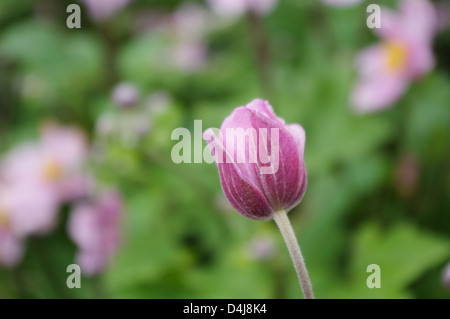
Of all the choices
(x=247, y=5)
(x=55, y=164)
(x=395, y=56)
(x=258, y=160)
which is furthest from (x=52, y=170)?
(x=258, y=160)

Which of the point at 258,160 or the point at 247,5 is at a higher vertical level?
the point at 247,5

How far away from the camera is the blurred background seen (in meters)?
0.86

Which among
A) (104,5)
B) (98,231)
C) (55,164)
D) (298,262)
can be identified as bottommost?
(298,262)

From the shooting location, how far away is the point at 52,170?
1.19 metres

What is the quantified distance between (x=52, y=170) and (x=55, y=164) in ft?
0.07

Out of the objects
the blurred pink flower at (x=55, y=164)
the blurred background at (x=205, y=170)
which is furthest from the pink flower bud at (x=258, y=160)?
the blurred pink flower at (x=55, y=164)

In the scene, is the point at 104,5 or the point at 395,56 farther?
the point at 104,5

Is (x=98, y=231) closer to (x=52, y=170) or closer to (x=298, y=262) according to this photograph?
(x=52, y=170)

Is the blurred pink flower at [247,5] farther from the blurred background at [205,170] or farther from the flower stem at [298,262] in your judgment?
the flower stem at [298,262]

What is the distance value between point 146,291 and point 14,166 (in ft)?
1.48

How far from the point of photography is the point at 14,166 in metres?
1.22

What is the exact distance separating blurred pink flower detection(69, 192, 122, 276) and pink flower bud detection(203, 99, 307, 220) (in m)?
0.52

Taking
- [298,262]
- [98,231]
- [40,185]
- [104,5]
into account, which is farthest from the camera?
[104,5]
